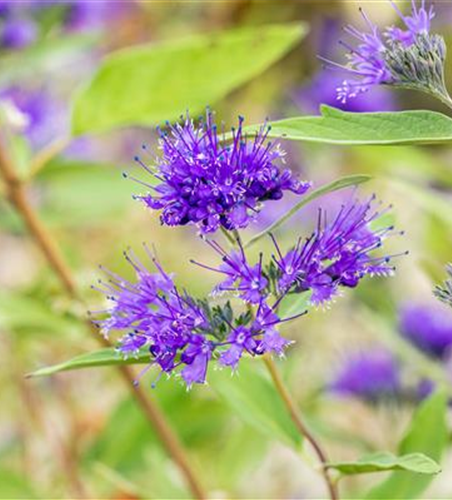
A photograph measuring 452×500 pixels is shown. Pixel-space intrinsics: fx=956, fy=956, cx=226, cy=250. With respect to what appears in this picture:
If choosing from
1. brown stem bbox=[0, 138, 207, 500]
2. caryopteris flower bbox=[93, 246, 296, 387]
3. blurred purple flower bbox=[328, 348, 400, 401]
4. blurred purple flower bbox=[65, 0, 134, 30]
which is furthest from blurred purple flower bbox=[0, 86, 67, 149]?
caryopteris flower bbox=[93, 246, 296, 387]

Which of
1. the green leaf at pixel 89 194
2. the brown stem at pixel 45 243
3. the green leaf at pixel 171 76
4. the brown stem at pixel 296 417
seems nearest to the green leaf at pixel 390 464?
the brown stem at pixel 296 417

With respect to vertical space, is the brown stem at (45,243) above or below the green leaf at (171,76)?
below

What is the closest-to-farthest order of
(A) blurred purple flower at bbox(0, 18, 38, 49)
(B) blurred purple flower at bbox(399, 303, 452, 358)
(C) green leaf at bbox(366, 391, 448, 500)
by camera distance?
(C) green leaf at bbox(366, 391, 448, 500) → (B) blurred purple flower at bbox(399, 303, 452, 358) → (A) blurred purple flower at bbox(0, 18, 38, 49)

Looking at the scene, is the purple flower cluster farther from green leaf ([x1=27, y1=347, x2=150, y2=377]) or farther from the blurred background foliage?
the blurred background foliage

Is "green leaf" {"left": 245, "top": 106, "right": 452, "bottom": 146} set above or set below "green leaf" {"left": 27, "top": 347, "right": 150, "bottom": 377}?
above

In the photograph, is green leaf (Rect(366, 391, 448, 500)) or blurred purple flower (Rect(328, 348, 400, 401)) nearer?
green leaf (Rect(366, 391, 448, 500))

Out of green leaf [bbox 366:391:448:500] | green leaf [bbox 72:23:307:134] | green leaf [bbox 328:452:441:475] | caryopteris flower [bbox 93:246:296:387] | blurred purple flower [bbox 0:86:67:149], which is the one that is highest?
blurred purple flower [bbox 0:86:67:149]

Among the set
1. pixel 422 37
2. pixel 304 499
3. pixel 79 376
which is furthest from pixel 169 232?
pixel 422 37

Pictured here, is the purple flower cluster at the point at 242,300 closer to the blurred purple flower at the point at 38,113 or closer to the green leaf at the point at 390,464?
the green leaf at the point at 390,464
